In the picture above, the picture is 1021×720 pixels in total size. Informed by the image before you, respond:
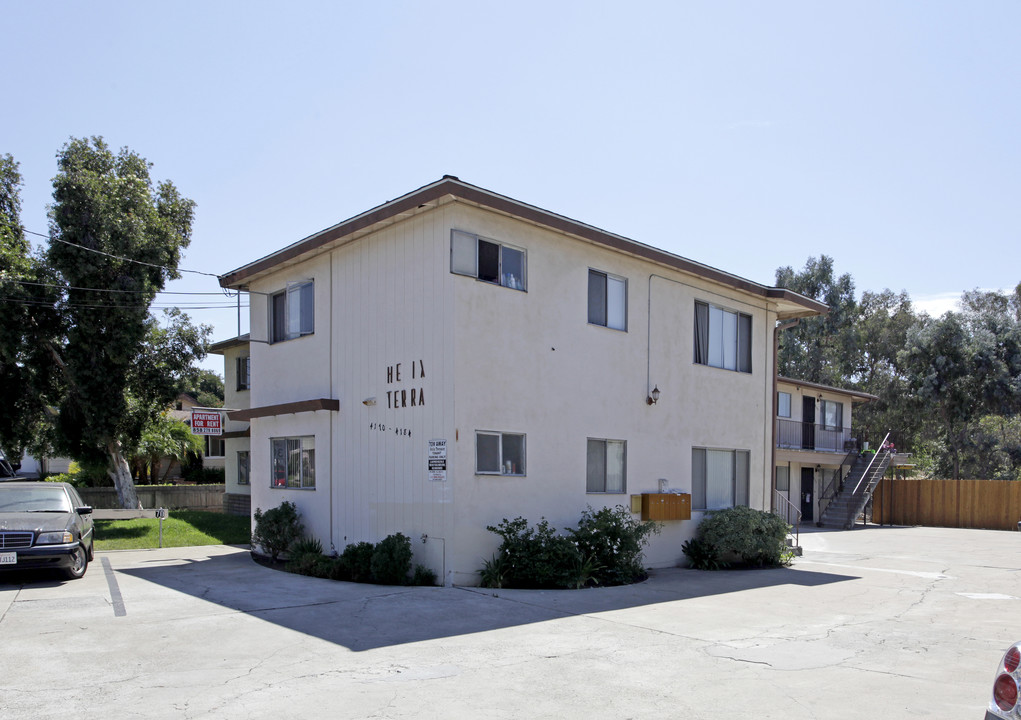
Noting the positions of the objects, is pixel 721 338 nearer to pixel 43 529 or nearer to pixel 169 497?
pixel 43 529

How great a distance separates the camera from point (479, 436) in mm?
12516

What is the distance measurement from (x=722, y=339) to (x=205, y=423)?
36.8 feet

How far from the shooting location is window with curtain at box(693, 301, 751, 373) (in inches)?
680

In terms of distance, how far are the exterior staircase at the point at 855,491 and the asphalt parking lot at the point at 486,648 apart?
18.1 m

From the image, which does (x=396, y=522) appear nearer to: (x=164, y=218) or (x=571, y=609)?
(x=571, y=609)

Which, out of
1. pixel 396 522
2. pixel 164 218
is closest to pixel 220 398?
pixel 164 218

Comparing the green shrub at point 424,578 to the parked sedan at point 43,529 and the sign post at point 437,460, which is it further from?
the parked sedan at point 43,529

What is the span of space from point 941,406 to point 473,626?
37.1 metres

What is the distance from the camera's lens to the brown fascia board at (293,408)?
47.3 ft

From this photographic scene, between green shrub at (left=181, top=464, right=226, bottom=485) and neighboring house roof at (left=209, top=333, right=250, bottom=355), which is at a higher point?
neighboring house roof at (left=209, top=333, right=250, bottom=355)

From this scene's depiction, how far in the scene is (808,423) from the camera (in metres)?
32.9

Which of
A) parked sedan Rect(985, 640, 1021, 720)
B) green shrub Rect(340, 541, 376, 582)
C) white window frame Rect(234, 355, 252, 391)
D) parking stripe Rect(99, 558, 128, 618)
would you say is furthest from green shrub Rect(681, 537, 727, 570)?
white window frame Rect(234, 355, 252, 391)

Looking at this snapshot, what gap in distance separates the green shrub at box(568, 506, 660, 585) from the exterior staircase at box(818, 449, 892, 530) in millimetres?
20554

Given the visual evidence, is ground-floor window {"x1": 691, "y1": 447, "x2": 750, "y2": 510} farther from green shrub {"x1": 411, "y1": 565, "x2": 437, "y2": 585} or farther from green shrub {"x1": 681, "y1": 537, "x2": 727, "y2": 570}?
green shrub {"x1": 411, "y1": 565, "x2": 437, "y2": 585}
